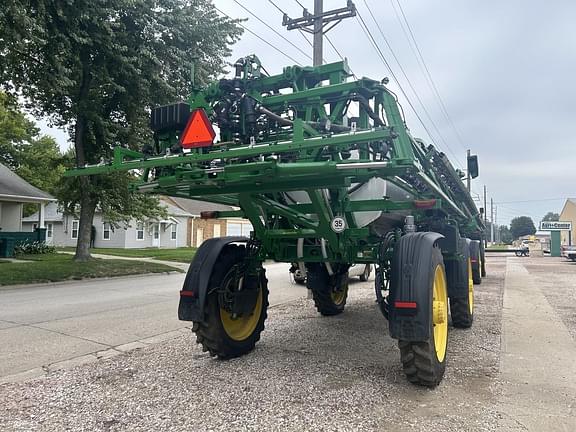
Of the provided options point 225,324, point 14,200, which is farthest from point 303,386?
point 14,200

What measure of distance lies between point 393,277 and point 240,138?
1859 mm

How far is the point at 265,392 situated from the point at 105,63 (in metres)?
13.3

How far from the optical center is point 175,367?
184 inches

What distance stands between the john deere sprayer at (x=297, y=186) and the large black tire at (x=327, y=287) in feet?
4.72

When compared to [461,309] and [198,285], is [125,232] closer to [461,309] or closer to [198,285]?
[461,309]

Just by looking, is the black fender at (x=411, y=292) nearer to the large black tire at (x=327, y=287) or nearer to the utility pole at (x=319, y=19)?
the large black tire at (x=327, y=287)

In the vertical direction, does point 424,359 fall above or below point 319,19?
below

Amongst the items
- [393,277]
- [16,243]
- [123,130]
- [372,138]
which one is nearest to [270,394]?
[393,277]

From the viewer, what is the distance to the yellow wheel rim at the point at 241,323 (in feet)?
16.2

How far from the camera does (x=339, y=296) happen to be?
7949mm

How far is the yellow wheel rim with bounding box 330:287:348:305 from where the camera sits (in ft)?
25.2

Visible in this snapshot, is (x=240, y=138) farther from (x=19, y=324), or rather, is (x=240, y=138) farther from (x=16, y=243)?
(x=16, y=243)

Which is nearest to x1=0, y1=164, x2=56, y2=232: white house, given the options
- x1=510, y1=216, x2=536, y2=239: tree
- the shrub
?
the shrub

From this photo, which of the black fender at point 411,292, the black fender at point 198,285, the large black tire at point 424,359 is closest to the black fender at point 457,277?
the large black tire at point 424,359
